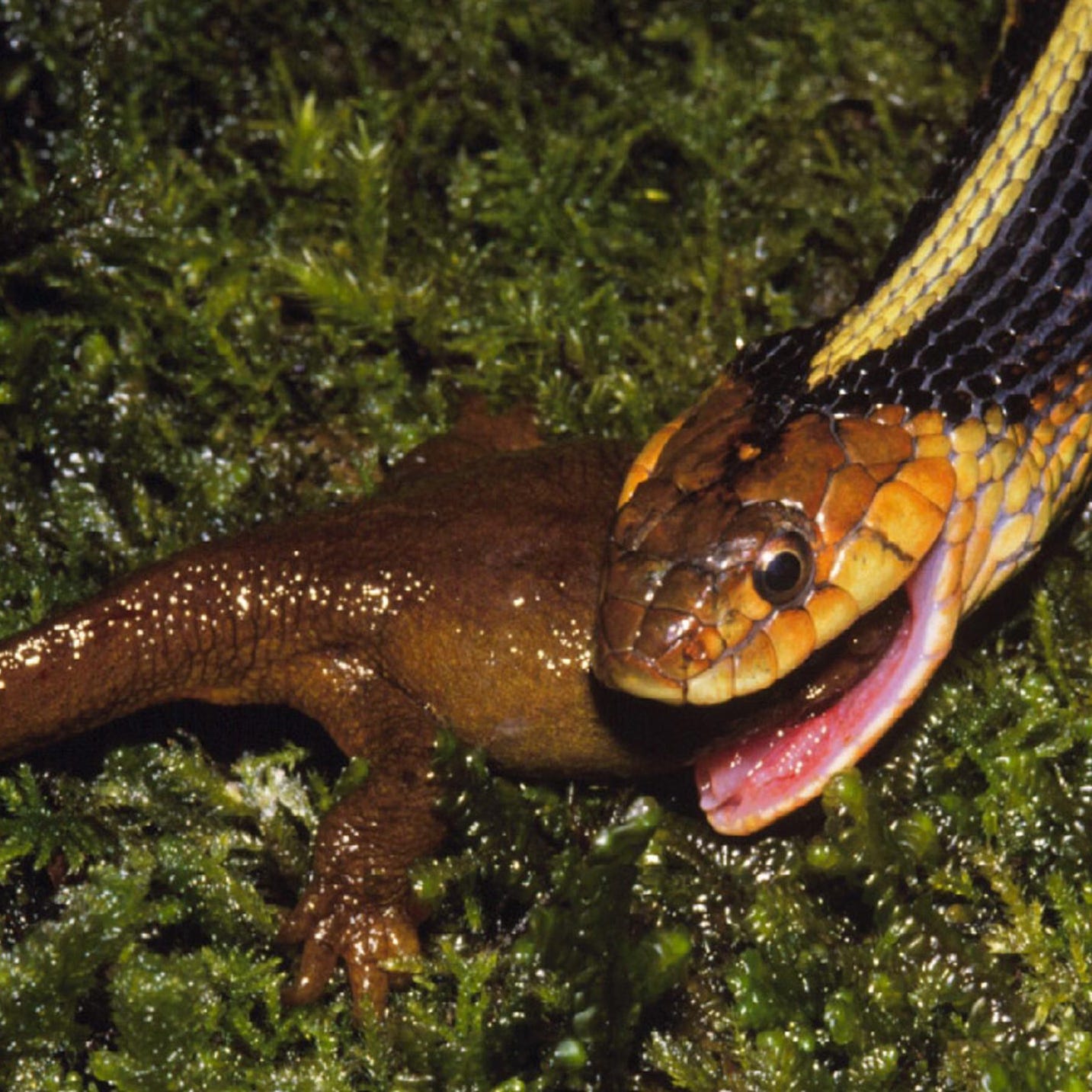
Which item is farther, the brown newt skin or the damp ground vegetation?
the brown newt skin

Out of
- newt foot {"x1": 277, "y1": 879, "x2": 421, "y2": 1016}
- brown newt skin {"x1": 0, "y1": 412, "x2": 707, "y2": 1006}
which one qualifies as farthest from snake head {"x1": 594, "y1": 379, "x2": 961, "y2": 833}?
newt foot {"x1": 277, "y1": 879, "x2": 421, "y2": 1016}

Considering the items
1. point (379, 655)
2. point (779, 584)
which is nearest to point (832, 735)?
point (779, 584)

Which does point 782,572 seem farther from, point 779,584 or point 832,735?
point 832,735

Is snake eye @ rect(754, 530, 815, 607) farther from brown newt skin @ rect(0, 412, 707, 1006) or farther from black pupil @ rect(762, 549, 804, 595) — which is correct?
brown newt skin @ rect(0, 412, 707, 1006)

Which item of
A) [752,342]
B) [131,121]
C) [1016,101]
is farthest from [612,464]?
[131,121]

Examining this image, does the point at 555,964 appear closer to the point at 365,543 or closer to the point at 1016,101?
the point at 365,543

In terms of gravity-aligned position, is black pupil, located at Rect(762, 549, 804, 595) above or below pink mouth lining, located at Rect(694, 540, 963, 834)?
above
